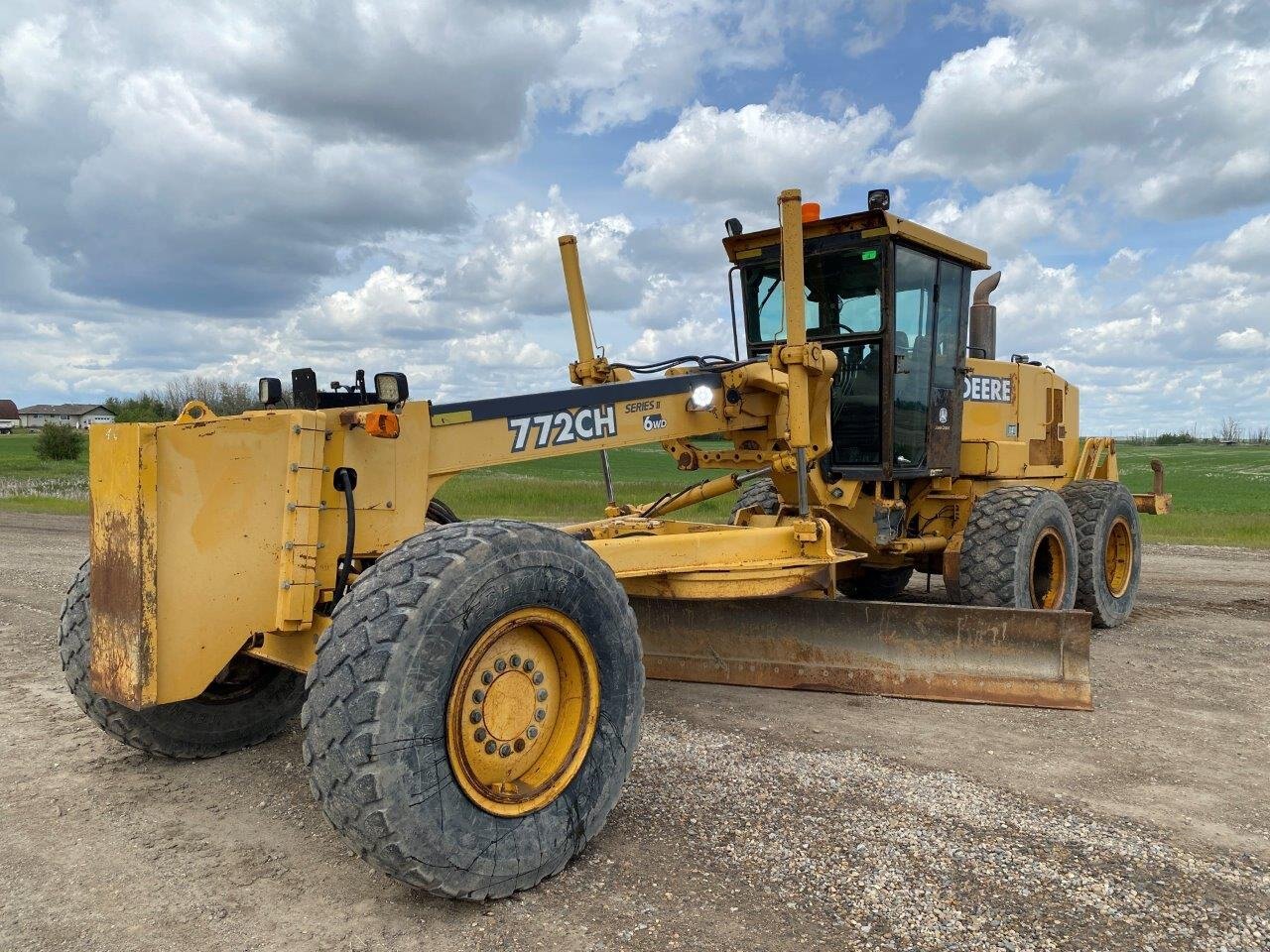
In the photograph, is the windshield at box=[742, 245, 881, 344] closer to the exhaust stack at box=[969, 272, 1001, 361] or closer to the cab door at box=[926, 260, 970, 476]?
the cab door at box=[926, 260, 970, 476]

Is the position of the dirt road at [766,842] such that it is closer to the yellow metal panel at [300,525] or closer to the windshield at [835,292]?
the yellow metal panel at [300,525]

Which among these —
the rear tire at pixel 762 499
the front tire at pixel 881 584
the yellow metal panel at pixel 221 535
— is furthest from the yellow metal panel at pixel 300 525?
the front tire at pixel 881 584

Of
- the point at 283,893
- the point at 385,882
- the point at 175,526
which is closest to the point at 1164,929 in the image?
the point at 385,882

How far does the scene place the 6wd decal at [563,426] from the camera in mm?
4613

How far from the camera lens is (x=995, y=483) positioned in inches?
317

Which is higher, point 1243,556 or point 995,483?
point 995,483

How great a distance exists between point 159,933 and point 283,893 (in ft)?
1.32

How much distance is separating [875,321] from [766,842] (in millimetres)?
4205

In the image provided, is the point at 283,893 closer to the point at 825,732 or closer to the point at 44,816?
the point at 44,816

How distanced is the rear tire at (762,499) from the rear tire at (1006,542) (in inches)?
65.8

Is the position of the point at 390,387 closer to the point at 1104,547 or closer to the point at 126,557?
the point at 126,557

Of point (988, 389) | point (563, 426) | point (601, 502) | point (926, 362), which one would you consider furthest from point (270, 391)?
point (601, 502)

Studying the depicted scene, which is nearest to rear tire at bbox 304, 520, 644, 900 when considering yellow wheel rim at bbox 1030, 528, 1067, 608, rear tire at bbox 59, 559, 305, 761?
rear tire at bbox 59, 559, 305, 761

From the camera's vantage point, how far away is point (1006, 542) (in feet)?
22.1
